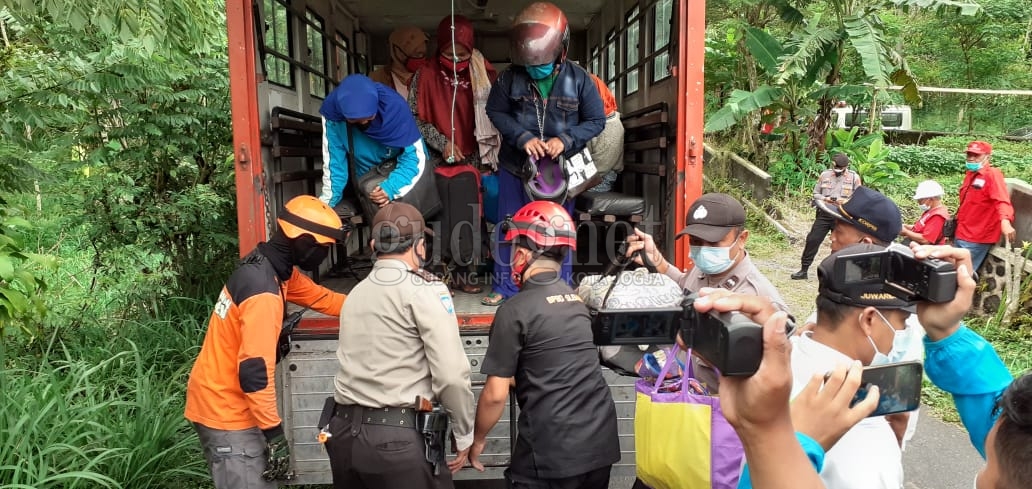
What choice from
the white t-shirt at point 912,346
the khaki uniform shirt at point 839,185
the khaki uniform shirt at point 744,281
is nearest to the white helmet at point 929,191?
the khaki uniform shirt at point 839,185

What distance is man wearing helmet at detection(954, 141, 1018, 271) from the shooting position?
6.48 meters

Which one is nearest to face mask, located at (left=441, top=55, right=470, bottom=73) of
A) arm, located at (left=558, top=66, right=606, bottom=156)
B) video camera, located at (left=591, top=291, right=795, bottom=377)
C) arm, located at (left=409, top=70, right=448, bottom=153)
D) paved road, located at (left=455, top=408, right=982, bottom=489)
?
arm, located at (left=409, top=70, right=448, bottom=153)

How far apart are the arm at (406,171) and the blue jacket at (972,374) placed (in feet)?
9.73

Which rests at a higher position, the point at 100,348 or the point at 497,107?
the point at 497,107

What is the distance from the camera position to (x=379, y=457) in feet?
8.30

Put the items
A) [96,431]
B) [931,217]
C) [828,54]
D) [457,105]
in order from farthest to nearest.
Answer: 1. [828,54]
2. [931,217]
3. [457,105]
4. [96,431]

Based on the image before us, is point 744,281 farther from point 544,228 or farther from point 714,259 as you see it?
point 544,228

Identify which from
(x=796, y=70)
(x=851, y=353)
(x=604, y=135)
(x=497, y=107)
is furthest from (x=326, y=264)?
(x=796, y=70)

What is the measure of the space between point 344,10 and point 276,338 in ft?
14.7

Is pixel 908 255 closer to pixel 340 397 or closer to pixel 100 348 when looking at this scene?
pixel 340 397

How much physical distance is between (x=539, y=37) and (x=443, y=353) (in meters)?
2.23

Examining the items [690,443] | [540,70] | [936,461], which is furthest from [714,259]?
[936,461]

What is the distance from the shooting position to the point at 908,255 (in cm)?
164

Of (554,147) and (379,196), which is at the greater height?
(554,147)
